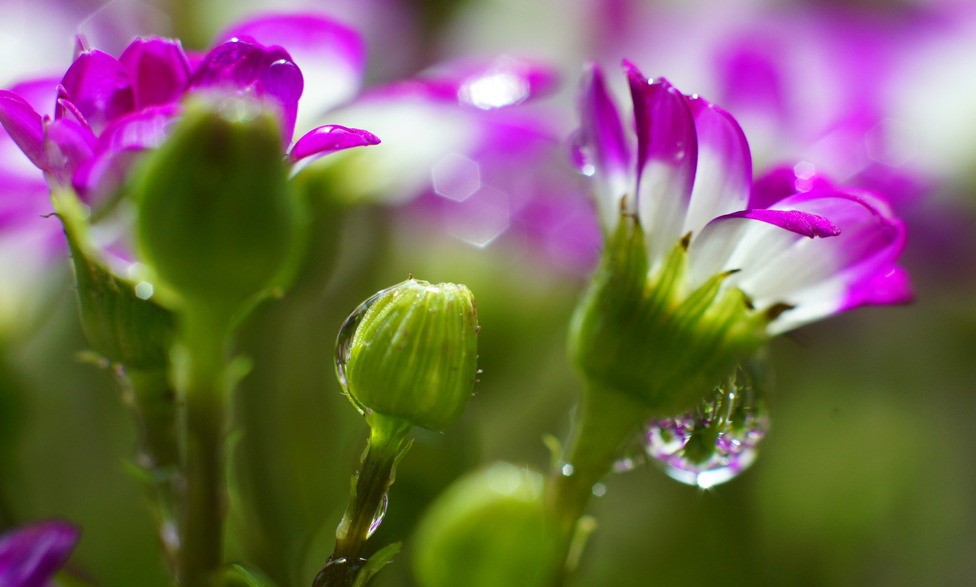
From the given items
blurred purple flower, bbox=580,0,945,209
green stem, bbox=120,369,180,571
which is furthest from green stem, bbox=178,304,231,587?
blurred purple flower, bbox=580,0,945,209

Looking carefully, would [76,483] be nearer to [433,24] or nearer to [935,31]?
[433,24]

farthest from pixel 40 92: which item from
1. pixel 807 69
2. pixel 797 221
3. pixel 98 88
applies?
pixel 807 69

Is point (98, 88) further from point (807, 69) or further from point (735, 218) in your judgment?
point (807, 69)

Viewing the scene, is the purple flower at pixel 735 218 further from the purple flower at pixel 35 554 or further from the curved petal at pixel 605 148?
the purple flower at pixel 35 554

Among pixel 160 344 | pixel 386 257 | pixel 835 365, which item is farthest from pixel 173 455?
pixel 835 365

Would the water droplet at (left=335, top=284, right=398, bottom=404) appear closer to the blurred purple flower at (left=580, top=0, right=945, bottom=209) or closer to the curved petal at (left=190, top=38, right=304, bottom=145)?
the curved petal at (left=190, top=38, right=304, bottom=145)

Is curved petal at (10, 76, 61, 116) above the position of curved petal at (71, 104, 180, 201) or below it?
below

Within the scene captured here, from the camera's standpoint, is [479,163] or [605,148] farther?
[479,163]
